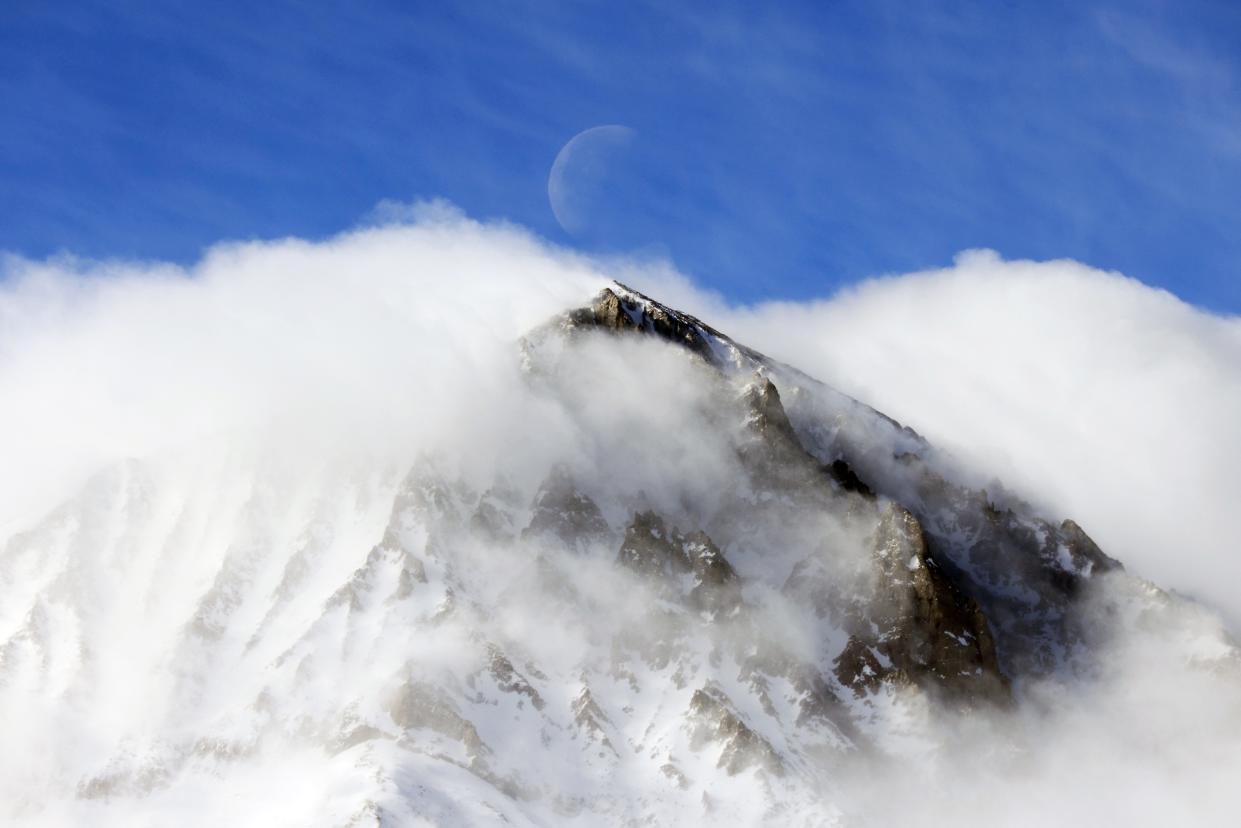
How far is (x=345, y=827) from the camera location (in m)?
197
